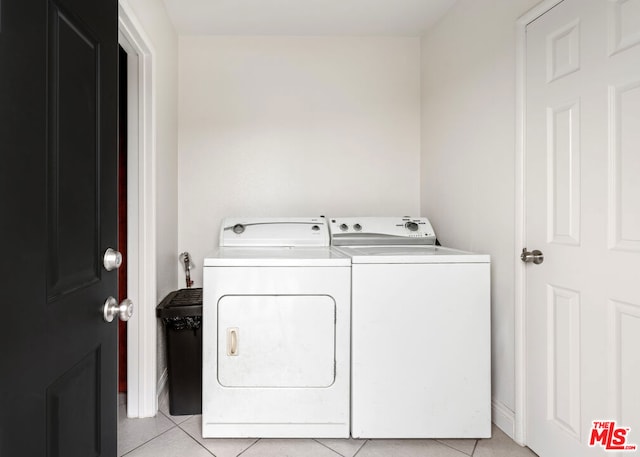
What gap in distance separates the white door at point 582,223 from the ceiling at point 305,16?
1.03 m

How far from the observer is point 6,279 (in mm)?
613

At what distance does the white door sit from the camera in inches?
48.3

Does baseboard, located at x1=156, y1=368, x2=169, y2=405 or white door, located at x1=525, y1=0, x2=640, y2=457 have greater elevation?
white door, located at x1=525, y1=0, x2=640, y2=457

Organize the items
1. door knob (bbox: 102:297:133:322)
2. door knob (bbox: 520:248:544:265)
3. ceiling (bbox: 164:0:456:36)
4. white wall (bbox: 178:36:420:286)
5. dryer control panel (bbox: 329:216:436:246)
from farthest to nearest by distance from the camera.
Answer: white wall (bbox: 178:36:420:286), dryer control panel (bbox: 329:216:436:246), ceiling (bbox: 164:0:456:36), door knob (bbox: 520:248:544:265), door knob (bbox: 102:297:133:322)

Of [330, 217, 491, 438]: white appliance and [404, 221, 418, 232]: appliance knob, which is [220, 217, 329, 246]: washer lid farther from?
[330, 217, 491, 438]: white appliance

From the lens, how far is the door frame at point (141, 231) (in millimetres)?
1944

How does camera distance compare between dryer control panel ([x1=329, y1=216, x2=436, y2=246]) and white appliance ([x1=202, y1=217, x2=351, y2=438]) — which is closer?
white appliance ([x1=202, y1=217, x2=351, y2=438])

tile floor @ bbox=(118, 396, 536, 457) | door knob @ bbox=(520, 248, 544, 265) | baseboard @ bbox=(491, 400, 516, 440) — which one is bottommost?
tile floor @ bbox=(118, 396, 536, 457)

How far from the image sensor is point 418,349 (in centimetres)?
175

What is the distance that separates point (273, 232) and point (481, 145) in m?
1.39

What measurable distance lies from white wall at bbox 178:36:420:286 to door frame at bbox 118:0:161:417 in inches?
27.2

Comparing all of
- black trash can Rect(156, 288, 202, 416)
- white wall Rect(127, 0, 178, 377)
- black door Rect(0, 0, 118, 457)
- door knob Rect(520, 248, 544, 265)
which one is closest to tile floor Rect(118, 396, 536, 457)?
black trash can Rect(156, 288, 202, 416)

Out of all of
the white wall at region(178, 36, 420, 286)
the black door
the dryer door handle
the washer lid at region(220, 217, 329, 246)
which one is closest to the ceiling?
the white wall at region(178, 36, 420, 286)

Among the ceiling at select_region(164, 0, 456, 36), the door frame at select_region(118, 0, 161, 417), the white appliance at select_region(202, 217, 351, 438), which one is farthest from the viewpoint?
the ceiling at select_region(164, 0, 456, 36)
